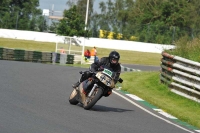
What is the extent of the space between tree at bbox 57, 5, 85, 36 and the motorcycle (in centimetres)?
4176

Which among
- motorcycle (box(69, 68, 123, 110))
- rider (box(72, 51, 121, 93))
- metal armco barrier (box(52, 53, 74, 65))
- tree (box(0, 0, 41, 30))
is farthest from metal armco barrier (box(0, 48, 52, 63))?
rider (box(72, 51, 121, 93))

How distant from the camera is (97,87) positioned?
13008 millimetres

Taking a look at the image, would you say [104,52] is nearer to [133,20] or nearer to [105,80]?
[133,20]

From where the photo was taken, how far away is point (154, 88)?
770 inches

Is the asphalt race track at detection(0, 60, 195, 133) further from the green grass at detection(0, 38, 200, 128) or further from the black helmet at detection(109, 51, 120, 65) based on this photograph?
the black helmet at detection(109, 51, 120, 65)

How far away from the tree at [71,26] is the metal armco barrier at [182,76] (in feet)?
117

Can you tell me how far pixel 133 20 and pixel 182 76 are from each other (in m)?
68.7

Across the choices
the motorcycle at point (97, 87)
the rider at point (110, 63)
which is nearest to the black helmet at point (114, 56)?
the rider at point (110, 63)

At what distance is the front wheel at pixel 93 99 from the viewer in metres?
12.9

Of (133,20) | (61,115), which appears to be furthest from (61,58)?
(133,20)

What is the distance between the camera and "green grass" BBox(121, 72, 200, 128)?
46.9ft

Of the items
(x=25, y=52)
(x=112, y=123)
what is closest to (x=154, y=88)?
(x=112, y=123)

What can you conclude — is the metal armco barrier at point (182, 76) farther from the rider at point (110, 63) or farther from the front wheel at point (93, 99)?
the front wheel at point (93, 99)

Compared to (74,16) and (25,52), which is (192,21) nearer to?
(74,16)
